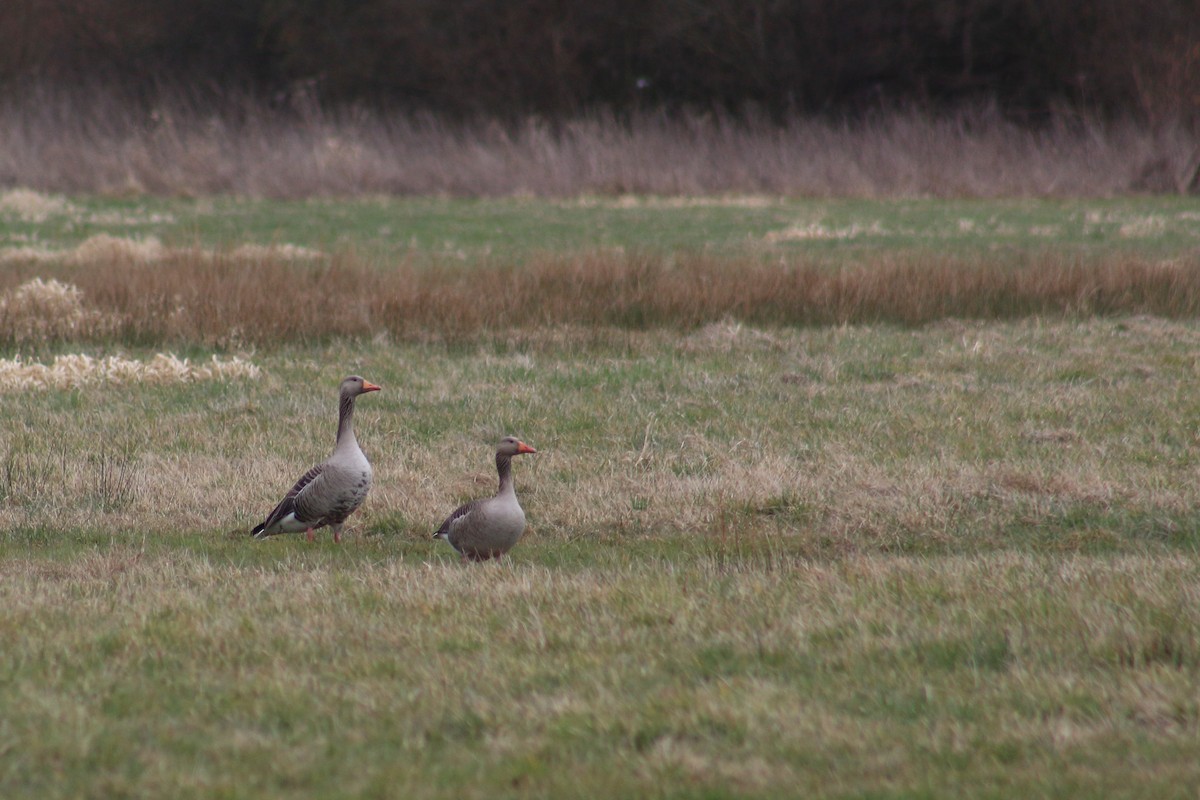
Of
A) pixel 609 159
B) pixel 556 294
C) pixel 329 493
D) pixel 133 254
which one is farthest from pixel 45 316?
pixel 609 159

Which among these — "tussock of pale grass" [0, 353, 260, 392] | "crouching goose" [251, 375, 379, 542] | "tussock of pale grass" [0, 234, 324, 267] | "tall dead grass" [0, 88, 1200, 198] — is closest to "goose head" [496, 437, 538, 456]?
"crouching goose" [251, 375, 379, 542]

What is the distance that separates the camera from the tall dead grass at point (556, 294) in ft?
48.2

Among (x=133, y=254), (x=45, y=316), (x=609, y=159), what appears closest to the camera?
(x=45, y=316)

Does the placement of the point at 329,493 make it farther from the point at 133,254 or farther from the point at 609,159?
the point at 609,159

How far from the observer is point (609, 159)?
115 ft

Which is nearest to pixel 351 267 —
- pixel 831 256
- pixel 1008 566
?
pixel 831 256

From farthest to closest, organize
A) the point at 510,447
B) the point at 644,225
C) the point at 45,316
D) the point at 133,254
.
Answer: the point at 644,225
the point at 133,254
the point at 45,316
the point at 510,447

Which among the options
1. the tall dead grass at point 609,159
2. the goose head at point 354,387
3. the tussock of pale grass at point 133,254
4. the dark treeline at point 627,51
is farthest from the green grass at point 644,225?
the dark treeline at point 627,51

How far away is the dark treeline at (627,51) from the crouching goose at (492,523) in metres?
34.6

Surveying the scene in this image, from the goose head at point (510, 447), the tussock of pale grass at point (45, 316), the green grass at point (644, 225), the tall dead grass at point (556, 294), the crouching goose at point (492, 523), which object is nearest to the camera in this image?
the crouching goose at point (492, 523)

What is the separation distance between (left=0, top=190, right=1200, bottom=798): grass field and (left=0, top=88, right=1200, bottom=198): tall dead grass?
19.4 meters

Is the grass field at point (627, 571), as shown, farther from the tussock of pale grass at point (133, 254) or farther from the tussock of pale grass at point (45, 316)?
the tussock of pale grass at point (133, 254)

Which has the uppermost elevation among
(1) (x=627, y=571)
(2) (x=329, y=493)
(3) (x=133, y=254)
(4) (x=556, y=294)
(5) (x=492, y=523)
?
(3) (x=133, y=254)

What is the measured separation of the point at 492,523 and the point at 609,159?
1145 inches
